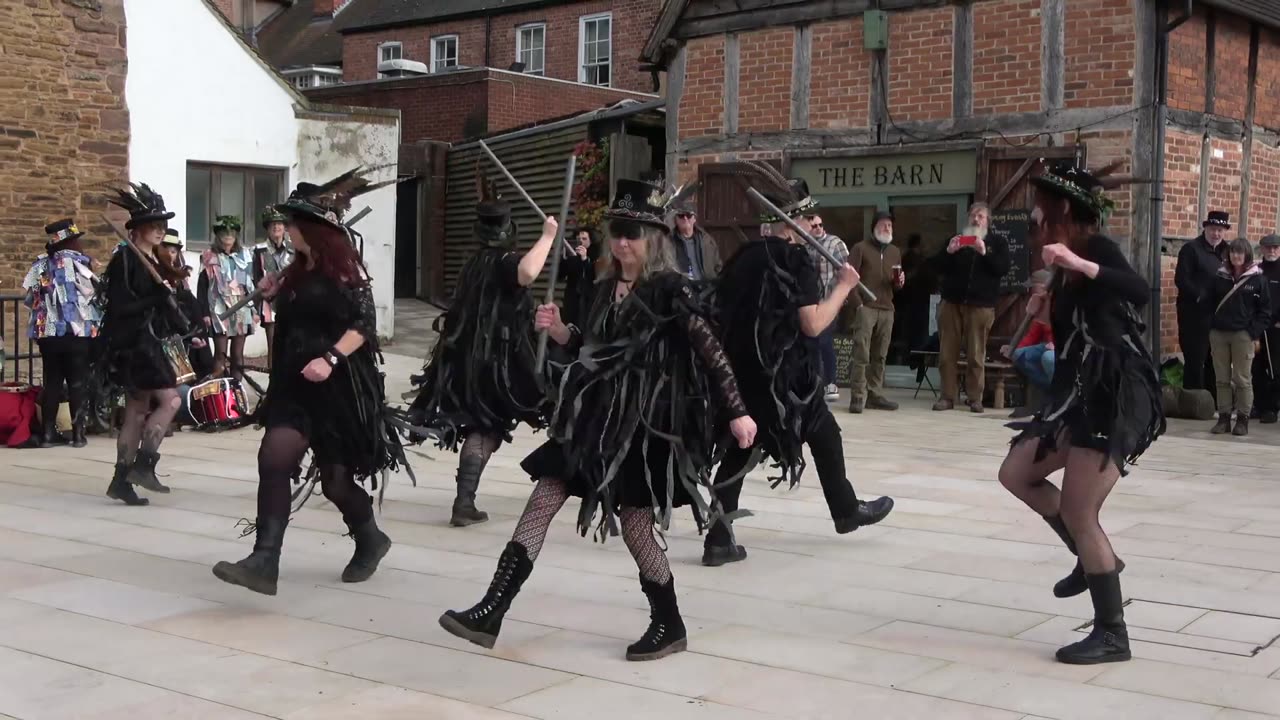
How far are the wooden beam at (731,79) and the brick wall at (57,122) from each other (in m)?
6.76

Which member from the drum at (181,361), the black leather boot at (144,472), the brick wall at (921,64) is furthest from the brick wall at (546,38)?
the black leather boot at (144,472)

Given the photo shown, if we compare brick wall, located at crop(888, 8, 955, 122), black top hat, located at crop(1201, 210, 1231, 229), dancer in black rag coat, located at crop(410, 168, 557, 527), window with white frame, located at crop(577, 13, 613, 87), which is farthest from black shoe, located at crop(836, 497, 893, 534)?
window with white frame, located at crop(577, 13, 613, 87)

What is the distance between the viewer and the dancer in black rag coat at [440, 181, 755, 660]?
5.30 metres

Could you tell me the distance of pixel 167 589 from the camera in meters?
6.45

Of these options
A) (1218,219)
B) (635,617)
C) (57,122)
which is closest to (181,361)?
(635,617)

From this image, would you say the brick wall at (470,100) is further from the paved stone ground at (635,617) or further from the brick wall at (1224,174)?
the paved stone ground at (635,617)

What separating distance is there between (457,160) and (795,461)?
2021cm

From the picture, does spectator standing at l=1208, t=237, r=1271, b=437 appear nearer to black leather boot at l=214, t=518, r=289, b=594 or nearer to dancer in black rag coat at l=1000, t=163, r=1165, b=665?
dancer in black rag coat at l=1000, t=163, r=1165, b=665

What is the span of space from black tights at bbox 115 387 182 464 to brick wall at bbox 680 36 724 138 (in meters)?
A: 9.71

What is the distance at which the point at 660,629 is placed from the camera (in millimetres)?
5332

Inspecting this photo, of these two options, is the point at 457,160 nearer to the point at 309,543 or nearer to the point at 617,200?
the point at 309,543

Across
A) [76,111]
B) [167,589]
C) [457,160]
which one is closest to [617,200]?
[167,589]

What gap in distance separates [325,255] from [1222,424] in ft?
30.0

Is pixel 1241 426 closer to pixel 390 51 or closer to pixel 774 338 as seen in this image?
pixel 774 338
